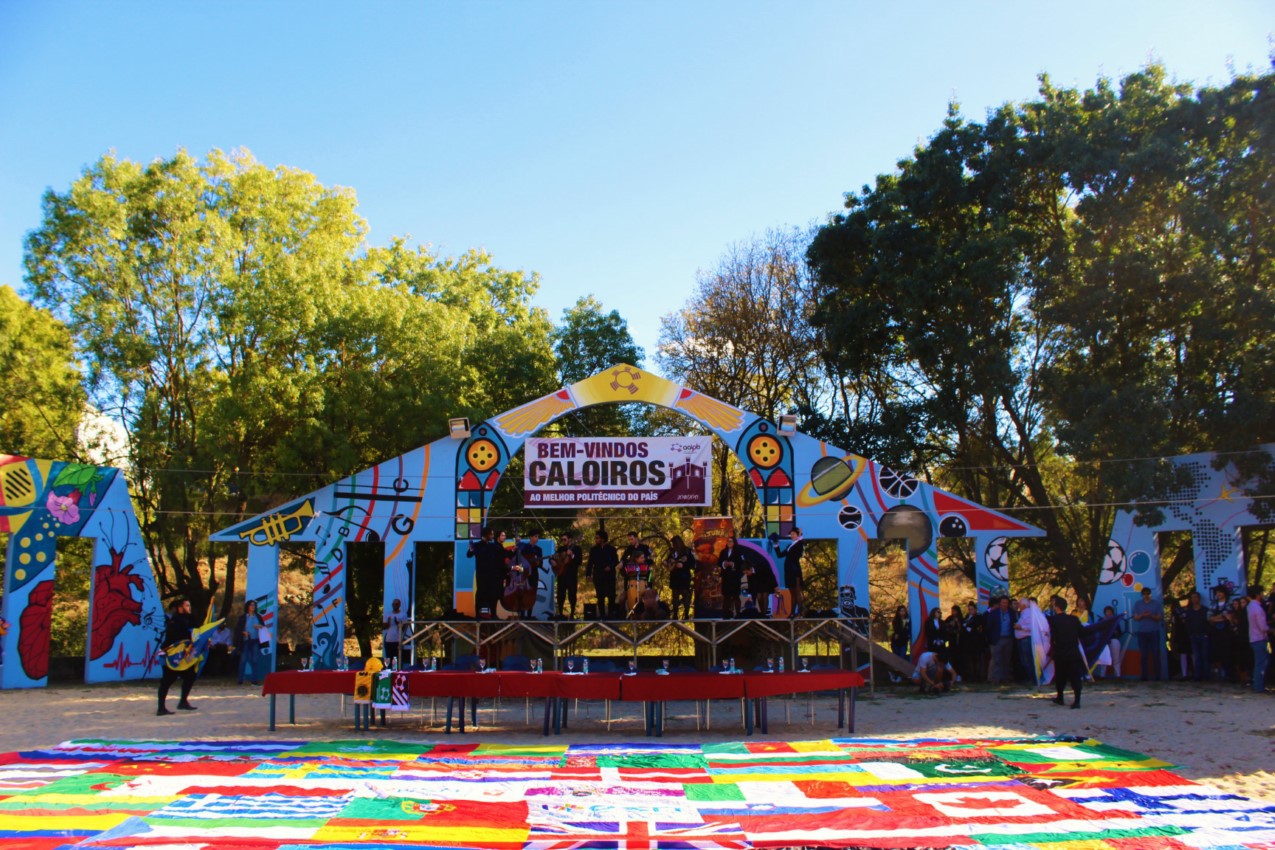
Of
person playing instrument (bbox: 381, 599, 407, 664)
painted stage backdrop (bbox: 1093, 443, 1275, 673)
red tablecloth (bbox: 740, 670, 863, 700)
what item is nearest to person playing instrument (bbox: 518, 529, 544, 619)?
person playing instrument (bbox: 381, 599, 407, 664)

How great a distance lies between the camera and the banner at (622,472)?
18.4m

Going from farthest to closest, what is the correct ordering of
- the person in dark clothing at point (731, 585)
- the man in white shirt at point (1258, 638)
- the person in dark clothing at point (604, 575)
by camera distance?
the person in dark clothing at point (604, 575) → the person in dark clothing at point (731, 585) → the man in white shirt at point (1258, 638)

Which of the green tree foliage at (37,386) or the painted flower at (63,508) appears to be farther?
the green tree foliage at (37,386)

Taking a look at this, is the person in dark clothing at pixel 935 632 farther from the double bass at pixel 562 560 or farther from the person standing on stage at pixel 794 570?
the double bass at pixel 562 560

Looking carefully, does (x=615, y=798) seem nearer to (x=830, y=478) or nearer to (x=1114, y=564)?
(x=830, y=478)

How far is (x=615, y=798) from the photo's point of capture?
833 centimetres

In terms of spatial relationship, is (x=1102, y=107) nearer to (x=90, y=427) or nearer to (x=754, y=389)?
(x=754, y=389)

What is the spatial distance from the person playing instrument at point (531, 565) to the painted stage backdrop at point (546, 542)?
0.51m

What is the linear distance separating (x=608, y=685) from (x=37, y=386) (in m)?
19.1

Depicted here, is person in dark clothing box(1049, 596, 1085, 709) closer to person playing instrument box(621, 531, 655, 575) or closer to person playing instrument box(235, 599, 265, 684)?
person playing instrument box(621, 531, 655, 575)

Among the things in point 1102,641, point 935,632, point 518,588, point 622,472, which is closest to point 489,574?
point 518,588

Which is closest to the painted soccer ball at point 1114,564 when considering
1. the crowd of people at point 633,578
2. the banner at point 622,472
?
the crowd of people at point 633,578

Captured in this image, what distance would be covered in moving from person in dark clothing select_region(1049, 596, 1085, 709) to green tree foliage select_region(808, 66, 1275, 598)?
593 cm

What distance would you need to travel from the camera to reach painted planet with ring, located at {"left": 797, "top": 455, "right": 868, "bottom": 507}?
736 inches
